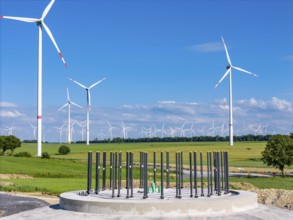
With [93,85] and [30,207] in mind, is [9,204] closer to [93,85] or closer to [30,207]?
[30,207]

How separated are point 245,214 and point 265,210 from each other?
156 centimetres

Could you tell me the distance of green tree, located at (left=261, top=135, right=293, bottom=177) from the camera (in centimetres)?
6512

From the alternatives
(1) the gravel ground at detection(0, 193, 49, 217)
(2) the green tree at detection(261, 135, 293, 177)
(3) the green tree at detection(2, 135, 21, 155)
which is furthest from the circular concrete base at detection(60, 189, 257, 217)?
(3) the green tree at detection(2, 135, 21, 155)

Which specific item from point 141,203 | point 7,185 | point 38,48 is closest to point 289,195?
point 141,203

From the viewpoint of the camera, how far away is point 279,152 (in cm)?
6531

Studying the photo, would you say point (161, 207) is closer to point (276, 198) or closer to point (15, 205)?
point (15, 205)

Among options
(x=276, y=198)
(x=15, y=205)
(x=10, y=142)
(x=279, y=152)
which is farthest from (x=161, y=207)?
(x=10, y=142)

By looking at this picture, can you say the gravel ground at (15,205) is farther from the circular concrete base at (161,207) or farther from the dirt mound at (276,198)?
the dirt mound at (276,198)

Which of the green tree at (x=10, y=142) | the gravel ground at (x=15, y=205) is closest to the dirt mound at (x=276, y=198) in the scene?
the gravel ground at (x=15, y=205)

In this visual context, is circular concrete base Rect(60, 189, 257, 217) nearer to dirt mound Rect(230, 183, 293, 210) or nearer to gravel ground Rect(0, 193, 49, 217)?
gravel ground Rect(0, 193, 49, 217)

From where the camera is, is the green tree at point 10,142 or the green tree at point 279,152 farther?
the green tree at point 10,142

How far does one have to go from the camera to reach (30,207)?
21750 mm

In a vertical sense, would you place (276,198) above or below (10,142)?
below

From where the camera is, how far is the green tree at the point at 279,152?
65.1 metres
